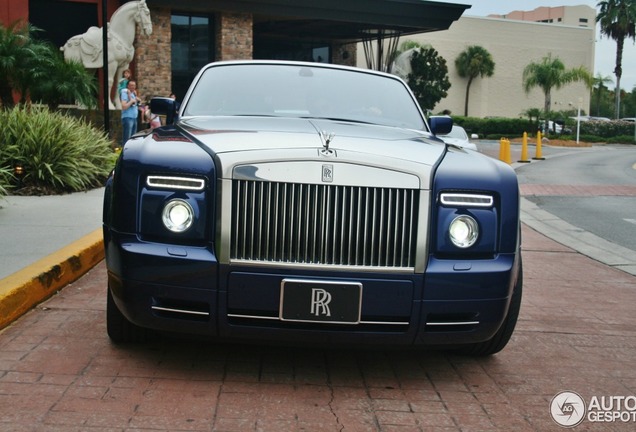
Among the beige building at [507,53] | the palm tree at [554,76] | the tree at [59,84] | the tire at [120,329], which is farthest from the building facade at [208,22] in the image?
the beige building at [507,53]

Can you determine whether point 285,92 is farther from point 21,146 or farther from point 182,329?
point 21,146

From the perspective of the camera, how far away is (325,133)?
4418 mm

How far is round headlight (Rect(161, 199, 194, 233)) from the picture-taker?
3.91 meters

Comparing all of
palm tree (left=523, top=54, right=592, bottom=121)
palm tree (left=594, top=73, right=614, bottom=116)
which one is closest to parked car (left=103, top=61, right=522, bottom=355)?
palm tree (left=523, top=54, right=592, bottom=121)

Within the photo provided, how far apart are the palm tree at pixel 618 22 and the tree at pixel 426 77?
25084mm

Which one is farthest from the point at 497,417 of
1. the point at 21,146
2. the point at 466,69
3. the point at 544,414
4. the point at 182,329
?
the point at 466,69

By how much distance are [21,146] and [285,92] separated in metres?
7.00

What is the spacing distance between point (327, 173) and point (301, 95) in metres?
1.76

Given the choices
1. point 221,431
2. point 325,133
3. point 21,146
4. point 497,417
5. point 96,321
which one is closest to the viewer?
point 221,431

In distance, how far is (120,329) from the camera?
4598mm

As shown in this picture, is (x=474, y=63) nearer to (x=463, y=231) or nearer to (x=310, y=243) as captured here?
(x=463, y=231)

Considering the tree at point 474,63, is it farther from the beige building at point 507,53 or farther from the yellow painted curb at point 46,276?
the yellow painted curb at point 46,276

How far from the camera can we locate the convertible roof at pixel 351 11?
32.2 meters

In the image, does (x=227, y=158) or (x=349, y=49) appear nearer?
(x=227, y=158)
